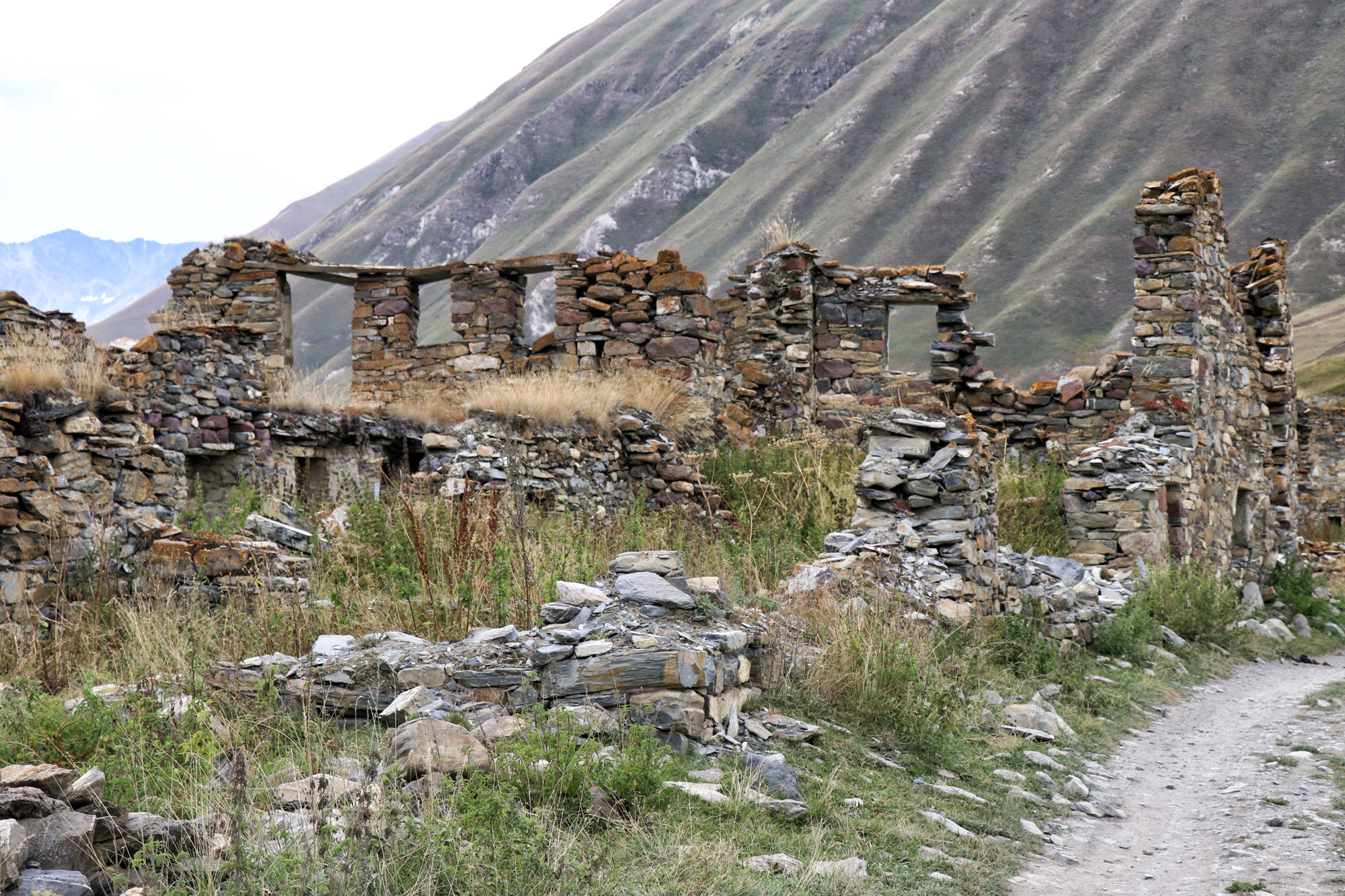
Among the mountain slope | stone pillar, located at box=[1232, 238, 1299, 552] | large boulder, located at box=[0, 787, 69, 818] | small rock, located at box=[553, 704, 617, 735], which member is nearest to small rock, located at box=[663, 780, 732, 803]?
small rock, located at box=[553, 704, 617, 735]

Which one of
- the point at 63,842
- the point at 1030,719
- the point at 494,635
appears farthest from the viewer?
the point at 1030,719

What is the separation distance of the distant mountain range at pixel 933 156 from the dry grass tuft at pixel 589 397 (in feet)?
148

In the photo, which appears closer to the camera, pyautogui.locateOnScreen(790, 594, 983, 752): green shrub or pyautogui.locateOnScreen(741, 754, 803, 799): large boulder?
pyautogui.locateOnScreen(741, 754, 803, 799): large boulder

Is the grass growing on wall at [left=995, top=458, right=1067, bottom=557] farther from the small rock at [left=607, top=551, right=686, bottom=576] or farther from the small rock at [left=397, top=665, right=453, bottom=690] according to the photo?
the small rock at [left=397, top=665, right=453, bottom=690]

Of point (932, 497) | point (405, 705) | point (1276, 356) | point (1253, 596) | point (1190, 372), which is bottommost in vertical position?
point (1253, 596)

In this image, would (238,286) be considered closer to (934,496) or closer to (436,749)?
(934,496)

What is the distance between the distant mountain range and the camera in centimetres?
6750

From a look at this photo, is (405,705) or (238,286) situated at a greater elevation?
(238,286)

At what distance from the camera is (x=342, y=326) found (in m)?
96.4

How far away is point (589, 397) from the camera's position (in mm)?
12562

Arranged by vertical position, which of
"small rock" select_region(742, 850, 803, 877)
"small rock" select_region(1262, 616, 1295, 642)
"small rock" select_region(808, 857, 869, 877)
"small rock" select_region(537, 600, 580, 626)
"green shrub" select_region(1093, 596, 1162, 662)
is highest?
"small rock" select_region(537, 600, 580, 626)

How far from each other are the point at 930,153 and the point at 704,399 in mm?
76235

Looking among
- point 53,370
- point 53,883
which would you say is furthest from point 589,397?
point 53,883

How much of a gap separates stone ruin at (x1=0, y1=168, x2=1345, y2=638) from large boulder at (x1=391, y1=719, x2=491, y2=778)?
3.28 metres
